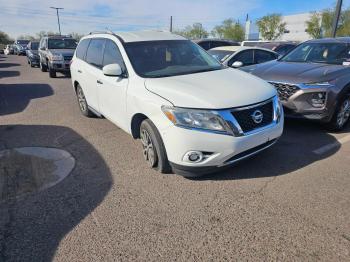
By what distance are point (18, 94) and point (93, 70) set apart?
5810 mm

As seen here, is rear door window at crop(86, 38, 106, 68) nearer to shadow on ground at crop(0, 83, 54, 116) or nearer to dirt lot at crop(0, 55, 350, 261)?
dirt lot at crop(0, 55, 350, 261)

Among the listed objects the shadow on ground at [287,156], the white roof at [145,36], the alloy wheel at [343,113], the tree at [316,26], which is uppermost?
the tree at [316,26]

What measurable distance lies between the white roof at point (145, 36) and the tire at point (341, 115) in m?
3.00

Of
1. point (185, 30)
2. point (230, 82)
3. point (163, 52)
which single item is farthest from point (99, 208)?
point (185, 30)

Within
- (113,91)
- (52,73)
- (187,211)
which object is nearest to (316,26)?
(52,73)

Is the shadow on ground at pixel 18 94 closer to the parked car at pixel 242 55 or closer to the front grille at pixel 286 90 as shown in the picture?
the parked car at pixel 242 55

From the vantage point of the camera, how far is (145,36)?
4.89m

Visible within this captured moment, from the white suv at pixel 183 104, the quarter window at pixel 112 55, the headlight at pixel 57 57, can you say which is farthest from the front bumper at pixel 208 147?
the headlight at pixel 57 57

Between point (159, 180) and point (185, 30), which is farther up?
point (185, 30)

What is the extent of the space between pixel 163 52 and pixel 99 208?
8.43 ft

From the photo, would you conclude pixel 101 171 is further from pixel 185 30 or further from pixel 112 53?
pixel 185 30

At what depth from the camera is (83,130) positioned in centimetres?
579

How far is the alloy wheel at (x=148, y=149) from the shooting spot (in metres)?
3.86

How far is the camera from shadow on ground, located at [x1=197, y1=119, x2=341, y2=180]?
3.88 m
